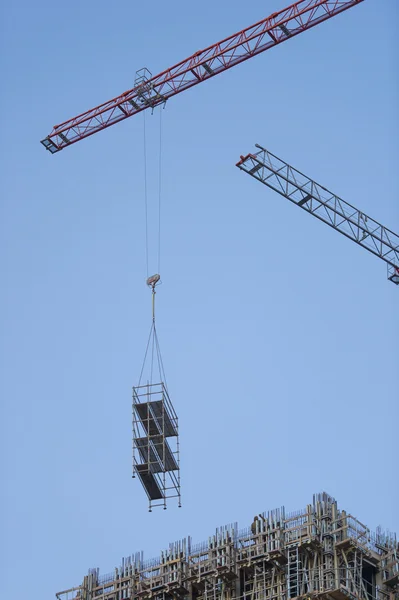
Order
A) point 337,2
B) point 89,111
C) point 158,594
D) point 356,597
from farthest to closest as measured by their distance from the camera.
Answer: point 89,111, point 337,2, point 158,594, point 356,597

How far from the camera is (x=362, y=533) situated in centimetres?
11181

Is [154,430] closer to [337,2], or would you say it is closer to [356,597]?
[356,597]

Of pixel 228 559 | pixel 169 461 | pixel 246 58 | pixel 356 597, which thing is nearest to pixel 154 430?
pixel 169 461

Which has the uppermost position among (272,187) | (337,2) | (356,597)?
(337,2)

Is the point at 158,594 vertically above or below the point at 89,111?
below

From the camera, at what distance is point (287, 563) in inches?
4345

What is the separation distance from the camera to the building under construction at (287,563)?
109 m

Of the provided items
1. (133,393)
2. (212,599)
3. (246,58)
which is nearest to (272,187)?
(246,58)

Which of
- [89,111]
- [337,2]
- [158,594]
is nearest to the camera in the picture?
[158,594]

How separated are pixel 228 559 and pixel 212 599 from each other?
3137 mm

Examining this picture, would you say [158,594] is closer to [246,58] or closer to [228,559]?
[228,559]

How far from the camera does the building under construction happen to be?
10931cm

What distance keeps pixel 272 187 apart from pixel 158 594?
49.4m

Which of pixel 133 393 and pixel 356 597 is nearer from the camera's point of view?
pixel 356 597
